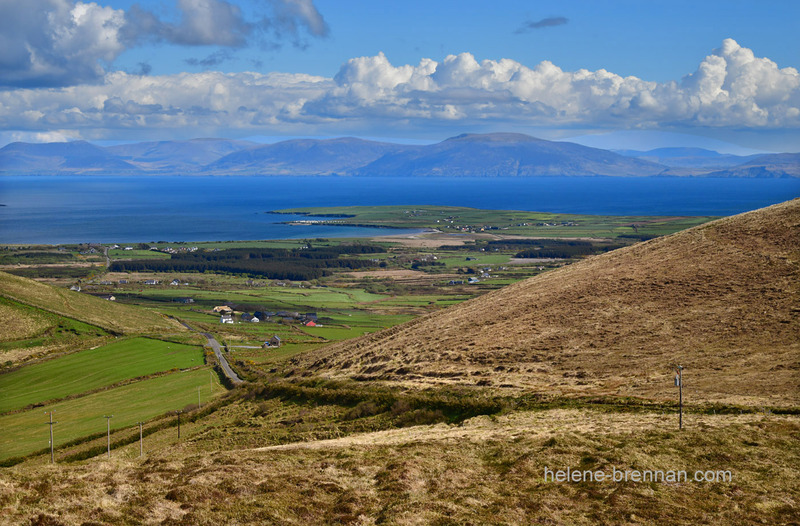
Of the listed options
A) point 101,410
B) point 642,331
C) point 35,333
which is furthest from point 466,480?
point 35,333

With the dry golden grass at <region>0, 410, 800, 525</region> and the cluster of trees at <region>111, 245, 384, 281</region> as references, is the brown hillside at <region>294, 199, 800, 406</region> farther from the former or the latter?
the cluster of trees at <region>111, 245, 384, 281</region>

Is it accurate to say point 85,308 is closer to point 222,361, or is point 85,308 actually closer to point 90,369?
point 90,369

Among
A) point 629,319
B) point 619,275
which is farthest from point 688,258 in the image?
point 629,319

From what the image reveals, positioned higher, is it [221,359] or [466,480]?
[466,480]

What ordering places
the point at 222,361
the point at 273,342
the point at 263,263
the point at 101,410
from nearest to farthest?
the point at 101,410
the point at 222,361
the point at 273,342
the point at 263,263

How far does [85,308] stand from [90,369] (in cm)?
3329

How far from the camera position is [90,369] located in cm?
6450

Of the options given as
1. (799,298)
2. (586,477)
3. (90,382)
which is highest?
Result: (799,298)

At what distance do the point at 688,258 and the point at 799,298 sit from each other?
34.4 feet

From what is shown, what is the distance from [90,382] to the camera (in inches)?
2363

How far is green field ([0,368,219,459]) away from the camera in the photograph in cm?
4266

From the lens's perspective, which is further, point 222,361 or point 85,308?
point 85,308

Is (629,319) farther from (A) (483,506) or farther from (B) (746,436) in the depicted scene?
(A) (483,506)

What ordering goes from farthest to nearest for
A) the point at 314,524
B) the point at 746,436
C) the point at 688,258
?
the point at 688,258, the point at 746,436, the point at 314,524
